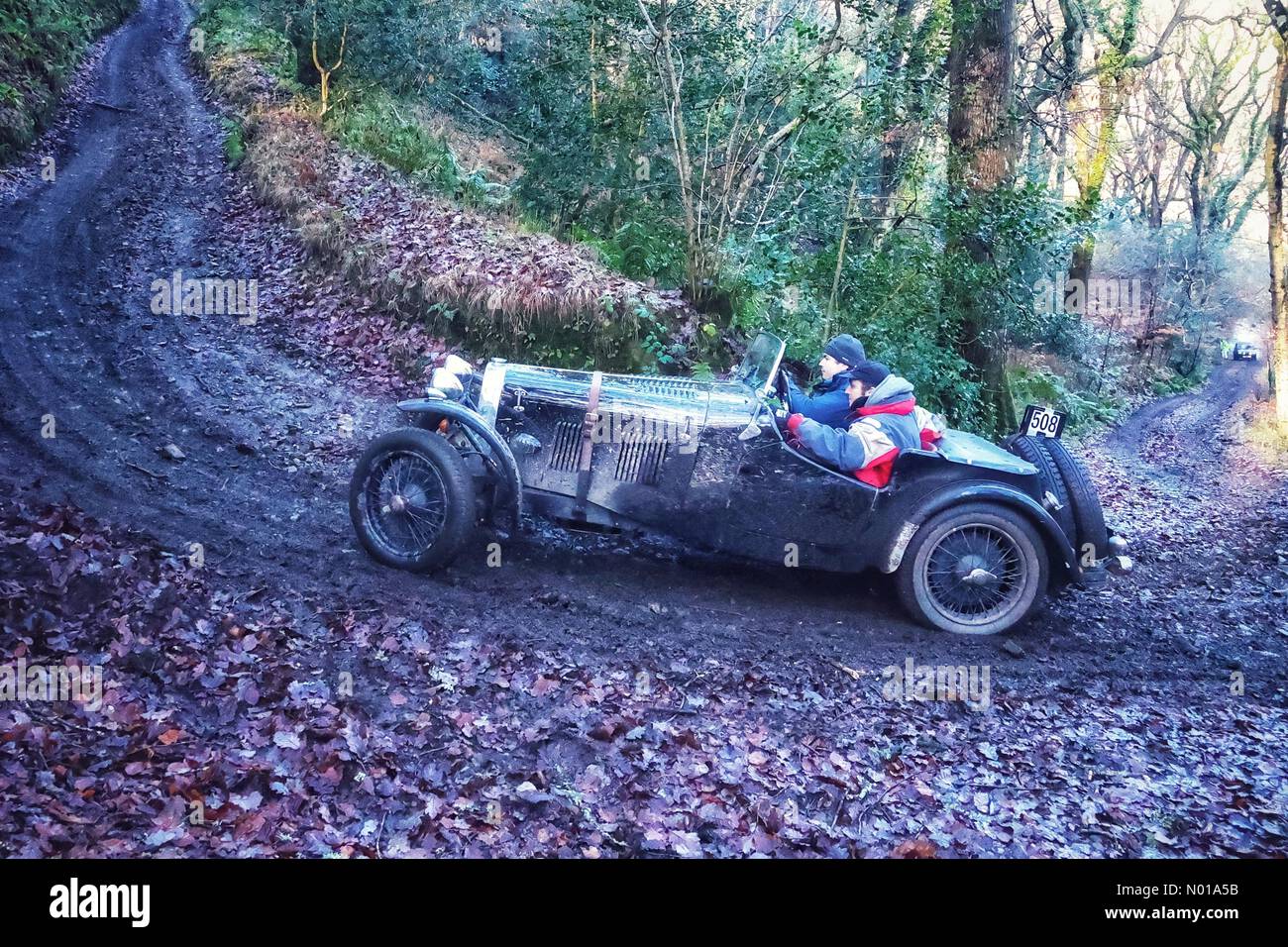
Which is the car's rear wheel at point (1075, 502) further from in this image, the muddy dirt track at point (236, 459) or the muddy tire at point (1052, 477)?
the muddy dirt track at point (236, 459)

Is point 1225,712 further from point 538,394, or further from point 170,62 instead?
point 170,62

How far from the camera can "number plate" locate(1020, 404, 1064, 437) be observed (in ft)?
21.2

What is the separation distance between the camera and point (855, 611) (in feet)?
19.6

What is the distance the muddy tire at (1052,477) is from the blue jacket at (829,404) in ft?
4.60

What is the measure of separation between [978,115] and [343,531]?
335 inches

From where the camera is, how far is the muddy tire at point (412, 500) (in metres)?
5.29

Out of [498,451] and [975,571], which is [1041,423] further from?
[498,451]

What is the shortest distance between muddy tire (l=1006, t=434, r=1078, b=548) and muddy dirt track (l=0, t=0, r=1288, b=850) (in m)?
0.78

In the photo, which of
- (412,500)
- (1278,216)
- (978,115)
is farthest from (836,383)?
(1278,216)

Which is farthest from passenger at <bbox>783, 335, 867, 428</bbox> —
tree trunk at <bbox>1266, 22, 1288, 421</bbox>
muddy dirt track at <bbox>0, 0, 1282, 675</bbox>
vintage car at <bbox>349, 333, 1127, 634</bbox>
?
tree trunk at <bbox>1266, 22, 1288, 421</bbox>

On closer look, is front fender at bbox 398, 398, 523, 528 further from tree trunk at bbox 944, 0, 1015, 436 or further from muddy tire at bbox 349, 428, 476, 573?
tree trunk at bbox 944, 0, 1015, 436

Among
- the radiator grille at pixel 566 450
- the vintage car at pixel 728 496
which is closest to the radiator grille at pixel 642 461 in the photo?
the vintage car at pixel 728 496

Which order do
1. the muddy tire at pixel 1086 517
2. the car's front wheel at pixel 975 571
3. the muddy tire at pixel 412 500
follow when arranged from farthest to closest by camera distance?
the muddy tire at pixel 1086 517 → the car's front wheel at pixel 975 571 → the muddy tire at pixel 412 500

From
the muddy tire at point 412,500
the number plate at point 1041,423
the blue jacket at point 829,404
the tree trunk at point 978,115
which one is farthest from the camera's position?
the tree trunk at point 978,115
